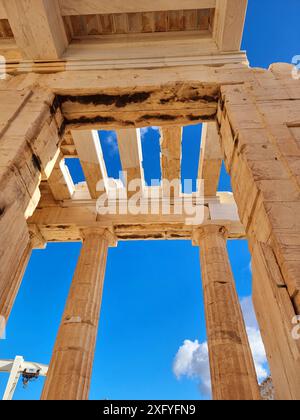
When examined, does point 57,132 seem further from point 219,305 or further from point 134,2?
point 219,305

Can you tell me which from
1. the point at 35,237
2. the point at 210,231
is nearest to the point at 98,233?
the point at 35,237

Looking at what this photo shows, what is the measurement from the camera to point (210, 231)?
1116 centimetres

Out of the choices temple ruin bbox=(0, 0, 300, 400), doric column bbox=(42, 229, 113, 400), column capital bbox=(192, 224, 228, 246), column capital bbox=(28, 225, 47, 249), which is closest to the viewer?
temple ruin bbox=(0, 0, 300, 400)

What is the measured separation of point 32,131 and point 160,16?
430cm

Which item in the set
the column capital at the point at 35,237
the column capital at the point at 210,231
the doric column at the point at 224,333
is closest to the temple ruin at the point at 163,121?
the doric column at the point at 224,333

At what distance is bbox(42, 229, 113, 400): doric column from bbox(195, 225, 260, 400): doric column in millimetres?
3554

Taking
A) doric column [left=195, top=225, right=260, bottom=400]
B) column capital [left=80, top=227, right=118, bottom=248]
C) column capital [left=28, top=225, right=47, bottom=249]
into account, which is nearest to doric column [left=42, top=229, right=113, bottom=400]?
column capital [left=80, top=227, right=118, bottom=248]

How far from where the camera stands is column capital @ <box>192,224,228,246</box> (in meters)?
11.1

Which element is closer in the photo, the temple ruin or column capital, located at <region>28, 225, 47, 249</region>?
the temple ruin

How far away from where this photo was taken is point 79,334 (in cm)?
823

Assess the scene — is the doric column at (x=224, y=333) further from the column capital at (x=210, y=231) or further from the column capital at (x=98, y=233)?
the column capital at (x=98, y=233)

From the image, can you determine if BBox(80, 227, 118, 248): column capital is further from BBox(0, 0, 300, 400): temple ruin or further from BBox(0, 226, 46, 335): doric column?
BBox(0, 226, 46, 335): doric column

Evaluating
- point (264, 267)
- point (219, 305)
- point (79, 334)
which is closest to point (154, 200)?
point (219, 305)

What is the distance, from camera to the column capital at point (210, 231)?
1113 centimetres
